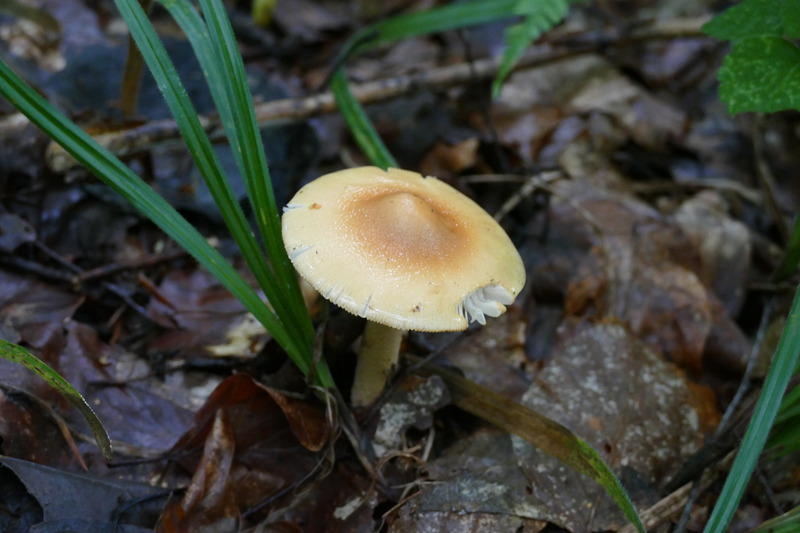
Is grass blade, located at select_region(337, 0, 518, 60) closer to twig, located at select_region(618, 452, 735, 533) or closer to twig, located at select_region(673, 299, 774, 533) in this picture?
twig, located at select_region(673, 299, 774, 533)

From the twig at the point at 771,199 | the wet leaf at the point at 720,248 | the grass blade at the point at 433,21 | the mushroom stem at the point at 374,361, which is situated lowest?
the wet leaf at the point at 720,248

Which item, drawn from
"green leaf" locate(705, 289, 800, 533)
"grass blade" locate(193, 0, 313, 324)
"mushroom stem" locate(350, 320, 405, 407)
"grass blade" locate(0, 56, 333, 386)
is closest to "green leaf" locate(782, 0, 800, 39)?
"green leaf" locate(705, 289, 800, 533)

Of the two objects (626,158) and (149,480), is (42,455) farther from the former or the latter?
(626,158)

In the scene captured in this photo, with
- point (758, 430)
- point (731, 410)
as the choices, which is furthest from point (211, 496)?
point (731, 410)

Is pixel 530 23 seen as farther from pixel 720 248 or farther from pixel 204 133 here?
pixel 204 133

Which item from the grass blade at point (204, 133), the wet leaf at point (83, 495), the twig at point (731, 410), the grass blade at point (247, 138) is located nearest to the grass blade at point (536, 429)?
the twig at point (731, 410)

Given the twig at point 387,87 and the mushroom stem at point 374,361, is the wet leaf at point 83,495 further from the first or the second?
the twig at point 387,87
